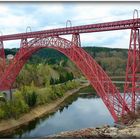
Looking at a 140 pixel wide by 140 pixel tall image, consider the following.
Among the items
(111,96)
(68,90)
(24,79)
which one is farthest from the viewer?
(68,90)

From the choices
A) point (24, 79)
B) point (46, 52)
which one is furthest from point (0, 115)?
point (46, 52)

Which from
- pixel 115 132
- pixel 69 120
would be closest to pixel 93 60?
pixel 115 132

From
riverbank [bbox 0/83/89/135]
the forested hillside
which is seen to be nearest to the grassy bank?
riverbank [bbox 0/83/89/135]

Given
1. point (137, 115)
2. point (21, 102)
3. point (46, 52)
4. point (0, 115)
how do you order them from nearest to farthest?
point (137, 115) → point (0, 115) → point (21, 102) → point (46, 52)

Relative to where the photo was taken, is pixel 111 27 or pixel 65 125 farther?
pixel 65 125

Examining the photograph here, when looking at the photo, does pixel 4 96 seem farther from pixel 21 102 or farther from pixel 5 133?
pixel 5 133

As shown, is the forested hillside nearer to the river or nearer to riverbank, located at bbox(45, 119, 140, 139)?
the river

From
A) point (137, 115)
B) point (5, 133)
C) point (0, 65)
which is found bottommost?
point (5, 133)
